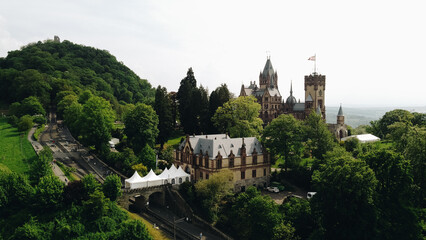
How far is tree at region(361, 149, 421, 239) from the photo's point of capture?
36.6 m

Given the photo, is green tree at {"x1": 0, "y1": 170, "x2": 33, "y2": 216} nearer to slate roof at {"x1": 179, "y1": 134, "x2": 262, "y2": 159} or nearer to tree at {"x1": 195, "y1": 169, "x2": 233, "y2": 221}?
tree at {"x1": 195, "y1": 169, "x2": 233, "y2": 221}

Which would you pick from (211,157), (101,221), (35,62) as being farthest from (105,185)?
(35,62)

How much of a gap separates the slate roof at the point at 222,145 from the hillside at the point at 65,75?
4560 centimetres

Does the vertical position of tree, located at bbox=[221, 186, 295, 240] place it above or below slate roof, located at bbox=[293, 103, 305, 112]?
below

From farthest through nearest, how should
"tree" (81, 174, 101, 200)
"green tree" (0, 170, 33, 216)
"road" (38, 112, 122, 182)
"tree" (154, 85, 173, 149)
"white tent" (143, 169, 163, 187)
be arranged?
1. "tree" (154, 85, 173, 149)
2. "road" (38, 112, 122, 182)
3. "white tent" (143, 169, 163, 187)
4. "tree" (81, 174, 101, 200)
5. "green tree" (0, 170, 33, 216)

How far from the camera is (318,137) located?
60.4 meters

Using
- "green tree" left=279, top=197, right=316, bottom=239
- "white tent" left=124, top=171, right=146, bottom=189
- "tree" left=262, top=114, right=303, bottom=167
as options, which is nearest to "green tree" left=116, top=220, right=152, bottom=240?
"white tent" left=124, top=171, right=146, bottom=189

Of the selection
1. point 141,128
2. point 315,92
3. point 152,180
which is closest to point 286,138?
point 152,180

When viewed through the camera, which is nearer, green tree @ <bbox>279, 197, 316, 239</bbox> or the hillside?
green tree @ <bbox>279, 197, 316, 239</bbox>

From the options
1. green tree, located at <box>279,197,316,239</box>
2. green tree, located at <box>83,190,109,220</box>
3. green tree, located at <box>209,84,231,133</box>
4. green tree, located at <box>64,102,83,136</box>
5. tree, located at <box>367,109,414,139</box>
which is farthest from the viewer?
tree, located at <box>367,109,414,139</box>

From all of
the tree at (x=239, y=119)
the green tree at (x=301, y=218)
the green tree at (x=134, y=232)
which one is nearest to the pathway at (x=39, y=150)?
the green tree at (x=134, y=232)

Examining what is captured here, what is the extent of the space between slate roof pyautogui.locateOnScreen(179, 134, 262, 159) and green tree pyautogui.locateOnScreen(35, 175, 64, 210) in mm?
21616

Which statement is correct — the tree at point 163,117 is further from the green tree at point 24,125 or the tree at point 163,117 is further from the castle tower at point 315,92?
the castle tower at point 315,92

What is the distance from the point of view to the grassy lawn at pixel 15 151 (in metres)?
53.6
